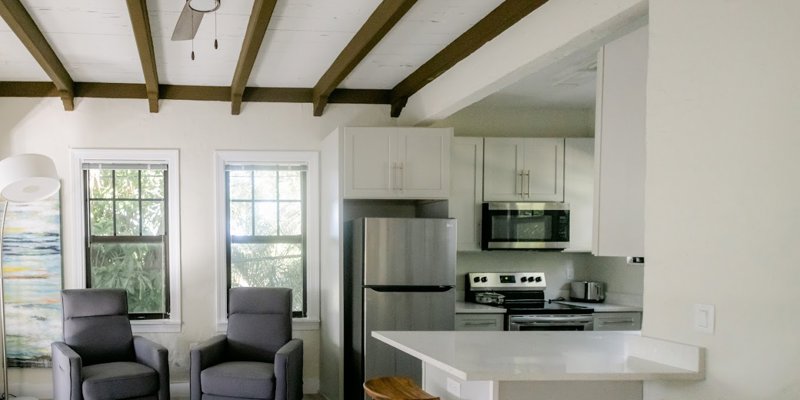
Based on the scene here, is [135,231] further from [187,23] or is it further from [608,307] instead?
Result: [608,307]

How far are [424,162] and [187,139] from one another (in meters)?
2.03

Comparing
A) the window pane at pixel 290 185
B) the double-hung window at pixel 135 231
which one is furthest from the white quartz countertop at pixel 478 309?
the double-hung window at pixel 135 231

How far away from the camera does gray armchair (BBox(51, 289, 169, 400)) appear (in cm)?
403

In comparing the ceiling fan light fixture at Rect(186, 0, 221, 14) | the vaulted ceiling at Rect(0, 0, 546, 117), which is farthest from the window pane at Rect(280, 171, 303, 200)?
the ceiling fan light fixture at Rect(186, 0, 221, 14)

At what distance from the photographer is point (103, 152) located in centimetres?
502

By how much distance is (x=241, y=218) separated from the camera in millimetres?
5281

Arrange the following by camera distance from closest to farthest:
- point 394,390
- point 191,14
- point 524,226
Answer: point 191,14 → point 394,390 → point 524,226

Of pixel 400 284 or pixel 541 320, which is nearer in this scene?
pixel 400 284

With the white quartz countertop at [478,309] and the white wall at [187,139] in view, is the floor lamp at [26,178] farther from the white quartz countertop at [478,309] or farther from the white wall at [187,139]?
the white quartz countertop at [478,309]

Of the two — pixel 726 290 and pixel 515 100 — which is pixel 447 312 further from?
pixel 726 290

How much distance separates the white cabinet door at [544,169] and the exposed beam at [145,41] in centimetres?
292

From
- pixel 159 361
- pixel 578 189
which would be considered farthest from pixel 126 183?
pixel 578 189

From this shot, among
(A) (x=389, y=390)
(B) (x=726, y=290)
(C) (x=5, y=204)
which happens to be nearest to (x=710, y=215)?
(B) (x=726, y=290)

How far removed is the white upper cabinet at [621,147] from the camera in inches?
101
